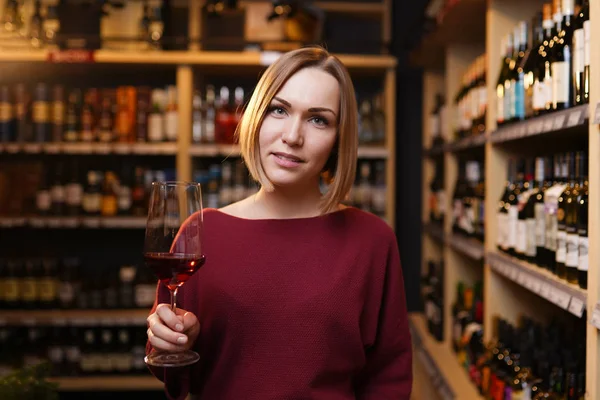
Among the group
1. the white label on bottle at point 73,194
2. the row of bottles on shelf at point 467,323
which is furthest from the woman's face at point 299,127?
the white label on bottle at point 73,194

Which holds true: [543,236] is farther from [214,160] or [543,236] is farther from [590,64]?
[214,160]

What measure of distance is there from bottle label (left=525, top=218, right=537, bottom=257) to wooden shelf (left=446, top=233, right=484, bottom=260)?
0.45 meters

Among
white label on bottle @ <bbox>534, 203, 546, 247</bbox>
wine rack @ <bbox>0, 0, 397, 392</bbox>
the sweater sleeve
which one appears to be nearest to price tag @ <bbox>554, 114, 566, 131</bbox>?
white label on bottle @ <bbox>534, 203, 546, 247</bbox>

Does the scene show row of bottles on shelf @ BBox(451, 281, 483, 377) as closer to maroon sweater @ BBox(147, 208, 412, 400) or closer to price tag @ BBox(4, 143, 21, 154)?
maroon sweater @ BBox(147, 208, 412, 400)

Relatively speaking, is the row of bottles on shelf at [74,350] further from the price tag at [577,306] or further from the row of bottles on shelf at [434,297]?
the price tag at [577,306]

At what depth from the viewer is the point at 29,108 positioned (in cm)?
360

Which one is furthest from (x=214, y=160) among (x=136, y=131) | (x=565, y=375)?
(x=565, y=375)

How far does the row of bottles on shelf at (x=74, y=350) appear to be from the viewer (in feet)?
11.9

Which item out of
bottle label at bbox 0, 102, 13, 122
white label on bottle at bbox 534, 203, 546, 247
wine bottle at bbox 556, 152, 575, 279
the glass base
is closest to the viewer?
the glass base

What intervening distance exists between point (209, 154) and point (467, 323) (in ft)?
5.27

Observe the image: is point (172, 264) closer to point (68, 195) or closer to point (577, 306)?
point (577, 306)

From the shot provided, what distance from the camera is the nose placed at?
1.23 m

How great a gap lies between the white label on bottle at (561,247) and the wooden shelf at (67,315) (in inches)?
94.1

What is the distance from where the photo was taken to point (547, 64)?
2006 mm
